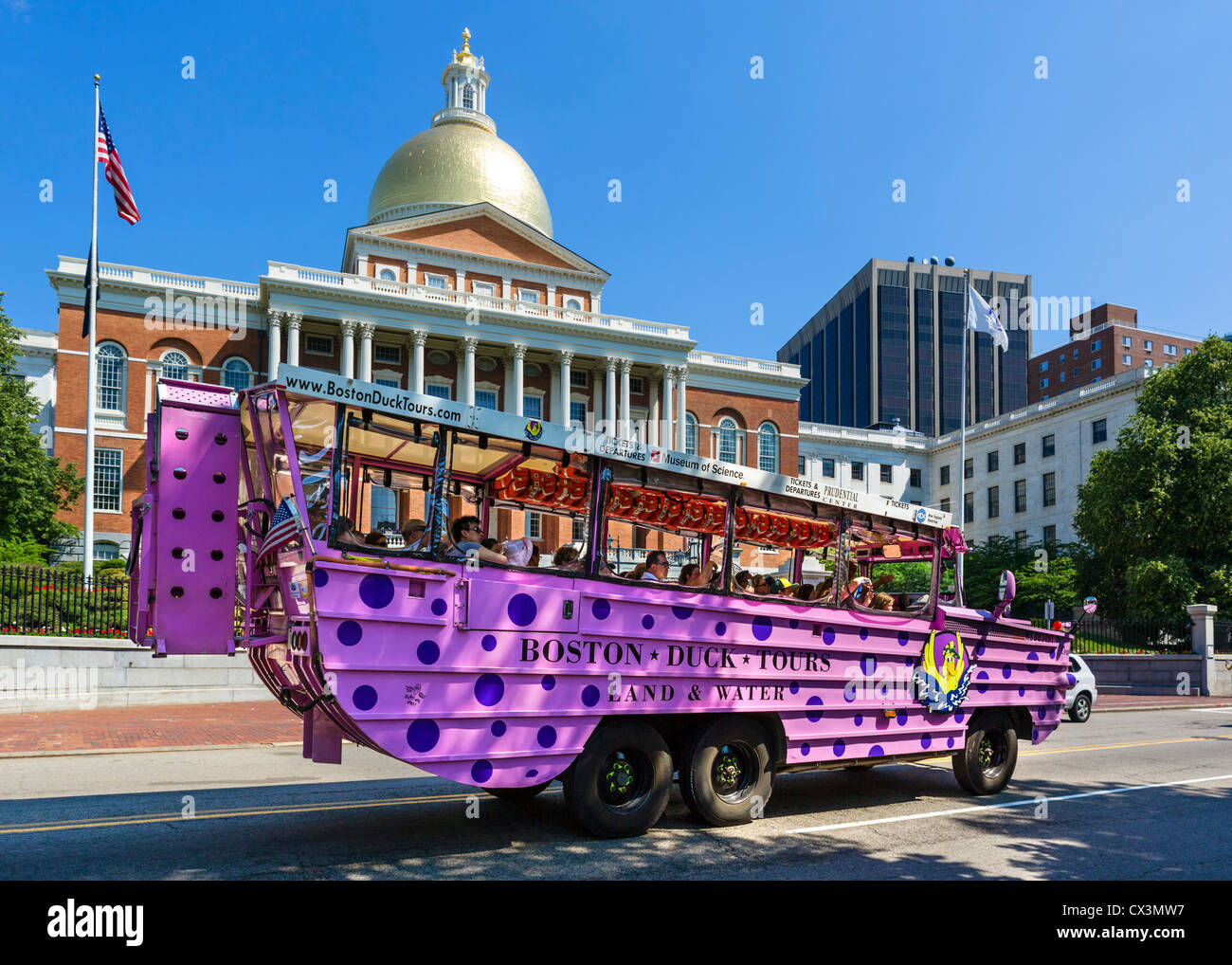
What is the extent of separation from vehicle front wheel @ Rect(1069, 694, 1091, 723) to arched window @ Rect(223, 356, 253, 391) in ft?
138

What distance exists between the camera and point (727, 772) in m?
7.46

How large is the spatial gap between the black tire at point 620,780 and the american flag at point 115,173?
26.9 m

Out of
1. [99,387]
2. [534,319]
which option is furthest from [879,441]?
[99,387]

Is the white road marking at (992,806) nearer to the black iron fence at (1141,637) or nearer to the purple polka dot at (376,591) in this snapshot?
the purple polka dot at (376,591)

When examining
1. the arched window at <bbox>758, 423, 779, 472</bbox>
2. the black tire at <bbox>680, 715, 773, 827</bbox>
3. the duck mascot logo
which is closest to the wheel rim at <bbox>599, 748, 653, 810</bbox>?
the black tire at <bbox>680, 715, 773, 827</bbox>

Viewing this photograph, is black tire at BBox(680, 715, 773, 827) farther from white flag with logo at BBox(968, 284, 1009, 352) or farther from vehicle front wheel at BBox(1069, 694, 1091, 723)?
white flag with logo at BBox(968, 284, 1009, 352)

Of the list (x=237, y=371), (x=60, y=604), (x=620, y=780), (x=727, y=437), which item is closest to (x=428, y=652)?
(x=620, y=780)

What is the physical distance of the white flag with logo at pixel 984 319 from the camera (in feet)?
106

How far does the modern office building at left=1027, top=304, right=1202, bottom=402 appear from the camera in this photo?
101 m

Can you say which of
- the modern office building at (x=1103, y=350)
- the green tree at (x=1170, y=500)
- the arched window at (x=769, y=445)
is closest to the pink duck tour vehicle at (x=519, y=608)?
the green tree at (x=1170, y=500)

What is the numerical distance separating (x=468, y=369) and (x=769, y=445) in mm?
21585

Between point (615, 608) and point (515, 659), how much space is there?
904 millimetres
